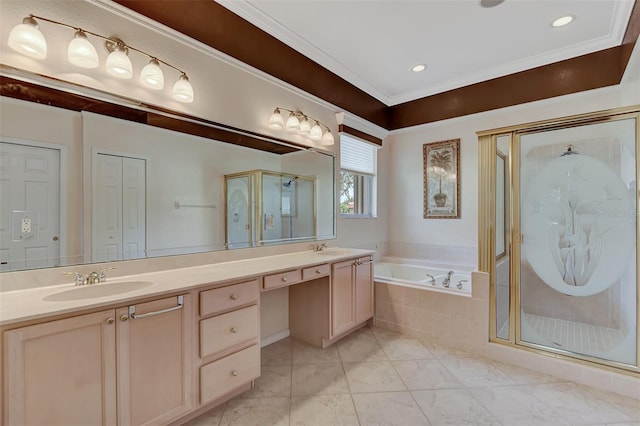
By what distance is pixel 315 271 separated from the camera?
2.41 metres

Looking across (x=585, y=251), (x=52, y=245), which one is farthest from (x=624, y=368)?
(x=52, y=245)

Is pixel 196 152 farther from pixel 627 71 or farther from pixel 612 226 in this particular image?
pixel 627 71

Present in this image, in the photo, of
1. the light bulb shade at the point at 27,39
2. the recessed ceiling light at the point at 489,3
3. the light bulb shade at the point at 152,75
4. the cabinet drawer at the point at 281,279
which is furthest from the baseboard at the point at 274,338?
the recessed ceiling light at the point at 489,3

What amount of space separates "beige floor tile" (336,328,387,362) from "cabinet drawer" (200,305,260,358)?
999 millimetres

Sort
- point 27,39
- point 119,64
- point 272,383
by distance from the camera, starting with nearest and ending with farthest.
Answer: point 27,39 < point 119,64 < point 272,383

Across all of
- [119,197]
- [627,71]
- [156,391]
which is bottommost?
[156,391]

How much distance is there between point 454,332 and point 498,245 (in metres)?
0.89

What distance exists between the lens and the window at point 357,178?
3.64m

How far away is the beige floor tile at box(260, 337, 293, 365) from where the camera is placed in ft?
8.04

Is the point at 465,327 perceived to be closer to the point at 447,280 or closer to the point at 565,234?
the point at 447,280

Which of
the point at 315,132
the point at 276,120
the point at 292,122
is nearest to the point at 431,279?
the point at 315,132

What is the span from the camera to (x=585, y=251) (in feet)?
7.31

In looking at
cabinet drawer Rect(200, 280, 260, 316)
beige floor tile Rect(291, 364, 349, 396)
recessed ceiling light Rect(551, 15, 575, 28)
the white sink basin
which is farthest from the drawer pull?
recessed ceiling light Rect(551, 15, 575, 28)

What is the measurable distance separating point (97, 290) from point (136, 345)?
410 millimetres
